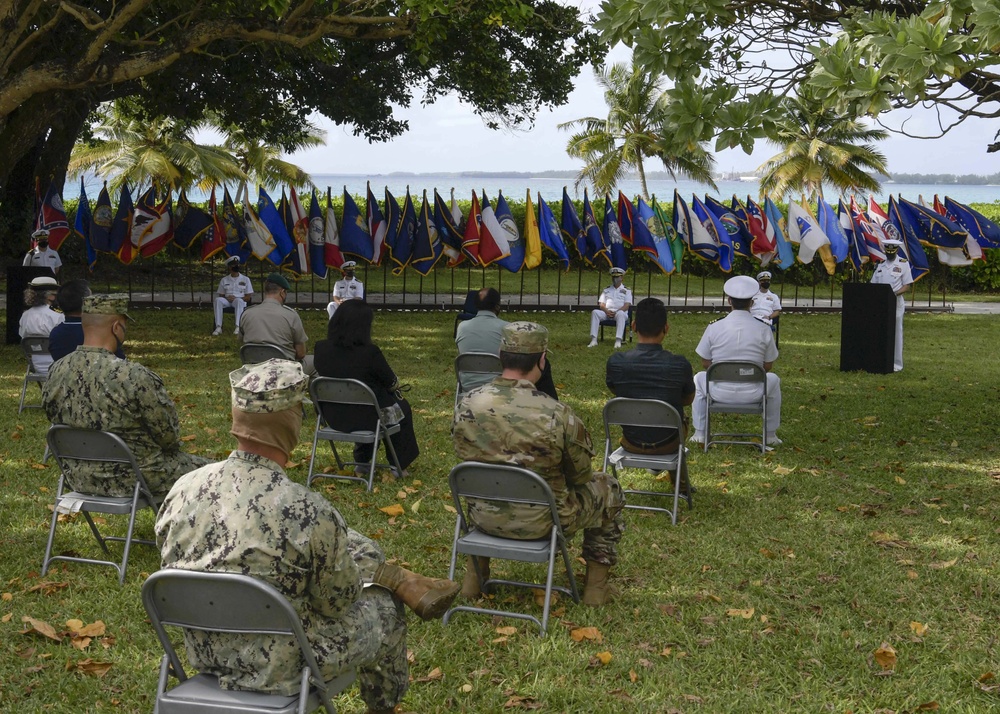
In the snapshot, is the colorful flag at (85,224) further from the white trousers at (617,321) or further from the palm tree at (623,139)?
the palm tree at (623,139)

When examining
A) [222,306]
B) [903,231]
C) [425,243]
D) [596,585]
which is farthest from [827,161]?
[596,585]

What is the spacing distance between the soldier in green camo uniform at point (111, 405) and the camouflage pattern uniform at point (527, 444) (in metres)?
1.71

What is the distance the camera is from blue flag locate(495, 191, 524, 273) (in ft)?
65.2

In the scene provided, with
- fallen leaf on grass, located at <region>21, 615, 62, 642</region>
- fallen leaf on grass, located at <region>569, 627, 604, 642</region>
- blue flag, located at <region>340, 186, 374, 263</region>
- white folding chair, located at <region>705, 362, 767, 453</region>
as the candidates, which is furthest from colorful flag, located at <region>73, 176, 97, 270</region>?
fallen leaf on grass, located at <region>569, 627, 604, 642</region>

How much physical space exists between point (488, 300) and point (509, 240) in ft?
36.1

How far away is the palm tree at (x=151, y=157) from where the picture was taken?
36.3 metres

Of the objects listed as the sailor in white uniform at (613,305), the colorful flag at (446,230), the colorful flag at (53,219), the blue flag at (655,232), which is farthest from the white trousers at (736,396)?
the colorful flag at (53,219)

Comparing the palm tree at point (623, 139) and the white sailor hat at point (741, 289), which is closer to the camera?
the white sailor hat at point (741, 289)

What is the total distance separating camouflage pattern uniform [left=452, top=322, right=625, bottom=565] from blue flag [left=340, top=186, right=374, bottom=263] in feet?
49.1

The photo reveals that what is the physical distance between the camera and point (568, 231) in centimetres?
2025

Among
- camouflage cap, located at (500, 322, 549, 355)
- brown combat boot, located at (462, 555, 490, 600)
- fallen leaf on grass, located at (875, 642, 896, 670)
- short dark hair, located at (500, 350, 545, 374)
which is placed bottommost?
fallen leaf on grass, located at (875, 642, 896, 670)

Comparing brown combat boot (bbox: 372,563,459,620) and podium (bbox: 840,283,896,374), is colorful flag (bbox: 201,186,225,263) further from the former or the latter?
brown combat boot (bbox: 372,563,459,620)

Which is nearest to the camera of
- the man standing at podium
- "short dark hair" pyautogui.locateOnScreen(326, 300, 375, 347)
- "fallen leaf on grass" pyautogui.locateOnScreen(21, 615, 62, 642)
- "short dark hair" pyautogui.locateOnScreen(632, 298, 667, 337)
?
"fallen leaf on grass" pyautogui.locateOnScreen(21, 615, 62, 642)

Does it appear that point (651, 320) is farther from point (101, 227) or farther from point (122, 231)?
point (101, 227)
